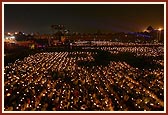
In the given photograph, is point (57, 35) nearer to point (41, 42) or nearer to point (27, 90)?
point (41, 42)

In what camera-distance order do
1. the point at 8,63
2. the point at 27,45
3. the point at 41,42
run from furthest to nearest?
the point at 41,42
the point at 27,45
the point at 8,63

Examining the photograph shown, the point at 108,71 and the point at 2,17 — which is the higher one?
the point at 2,17

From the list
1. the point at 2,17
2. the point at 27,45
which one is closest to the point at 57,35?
Answer: the point at 27,45

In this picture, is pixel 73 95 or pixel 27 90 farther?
pixel 27 90

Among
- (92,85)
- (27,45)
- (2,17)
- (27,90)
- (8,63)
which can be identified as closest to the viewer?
(2,17)

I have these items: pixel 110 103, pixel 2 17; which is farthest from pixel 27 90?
pixel 2 17

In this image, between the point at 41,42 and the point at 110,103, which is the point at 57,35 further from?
the point at 110,103
